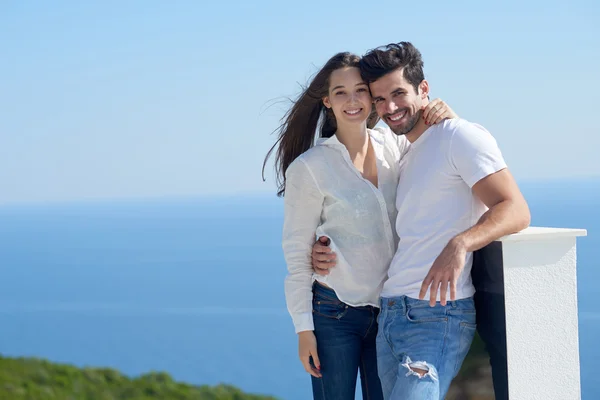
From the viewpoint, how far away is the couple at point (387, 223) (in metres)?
2.22

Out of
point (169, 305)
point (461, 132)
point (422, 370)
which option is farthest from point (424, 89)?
point (169, 305)

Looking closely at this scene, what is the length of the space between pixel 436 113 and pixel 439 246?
48cm

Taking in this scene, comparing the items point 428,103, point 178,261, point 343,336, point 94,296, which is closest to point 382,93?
point 428,103

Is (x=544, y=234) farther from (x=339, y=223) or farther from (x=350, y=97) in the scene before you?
(x=350, y=97)

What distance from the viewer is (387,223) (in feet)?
8.36

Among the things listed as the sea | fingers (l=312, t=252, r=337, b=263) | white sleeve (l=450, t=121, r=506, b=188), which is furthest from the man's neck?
the sea

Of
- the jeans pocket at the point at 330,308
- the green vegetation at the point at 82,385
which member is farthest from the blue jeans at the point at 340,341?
the green vegetation at the point at 82,385

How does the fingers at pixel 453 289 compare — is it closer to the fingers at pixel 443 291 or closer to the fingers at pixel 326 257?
the fingers at pixel 443 291

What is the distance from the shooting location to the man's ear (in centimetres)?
263

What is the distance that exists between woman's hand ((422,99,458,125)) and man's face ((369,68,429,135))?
66 millimetres

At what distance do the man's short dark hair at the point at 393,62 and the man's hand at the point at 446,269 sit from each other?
0.71 metres

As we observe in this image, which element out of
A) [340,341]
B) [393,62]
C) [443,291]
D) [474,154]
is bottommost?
[340,341]

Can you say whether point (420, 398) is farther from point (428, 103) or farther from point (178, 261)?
point (178, 261)

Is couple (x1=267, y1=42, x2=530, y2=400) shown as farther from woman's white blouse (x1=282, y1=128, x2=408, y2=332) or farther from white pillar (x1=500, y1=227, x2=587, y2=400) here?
white pillar (x1=500, y1=227, x2=587, y2=400)
